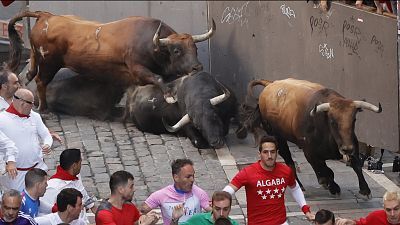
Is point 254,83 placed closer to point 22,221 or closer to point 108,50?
point 108,50

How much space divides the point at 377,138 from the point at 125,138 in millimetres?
3701

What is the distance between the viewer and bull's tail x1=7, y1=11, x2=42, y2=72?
1841cm

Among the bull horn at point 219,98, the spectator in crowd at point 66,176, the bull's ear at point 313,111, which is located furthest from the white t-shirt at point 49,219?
the bull horn at point 219,98

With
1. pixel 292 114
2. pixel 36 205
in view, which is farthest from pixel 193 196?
pixel 292 114

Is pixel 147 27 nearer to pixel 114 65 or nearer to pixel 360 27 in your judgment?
pixel 114 65

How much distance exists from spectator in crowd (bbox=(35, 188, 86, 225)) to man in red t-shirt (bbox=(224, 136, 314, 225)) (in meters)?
1.72

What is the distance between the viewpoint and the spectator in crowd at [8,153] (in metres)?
11.4

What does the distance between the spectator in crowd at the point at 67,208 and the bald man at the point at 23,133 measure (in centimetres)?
184

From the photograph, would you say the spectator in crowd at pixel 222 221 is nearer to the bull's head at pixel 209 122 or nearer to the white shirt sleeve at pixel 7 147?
the white shirt sleeve at pixel 7 147

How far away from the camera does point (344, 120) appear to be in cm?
1409

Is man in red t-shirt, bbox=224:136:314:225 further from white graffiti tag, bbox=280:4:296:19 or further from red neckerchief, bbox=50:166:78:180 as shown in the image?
white graffiti tag, bbox=280:4:296:19

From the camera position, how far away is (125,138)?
17.3 m

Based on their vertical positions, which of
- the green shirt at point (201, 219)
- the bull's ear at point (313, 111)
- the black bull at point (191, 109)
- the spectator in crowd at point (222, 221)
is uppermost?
the spectator in crowd at point (222, 221)

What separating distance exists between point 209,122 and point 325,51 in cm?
199
